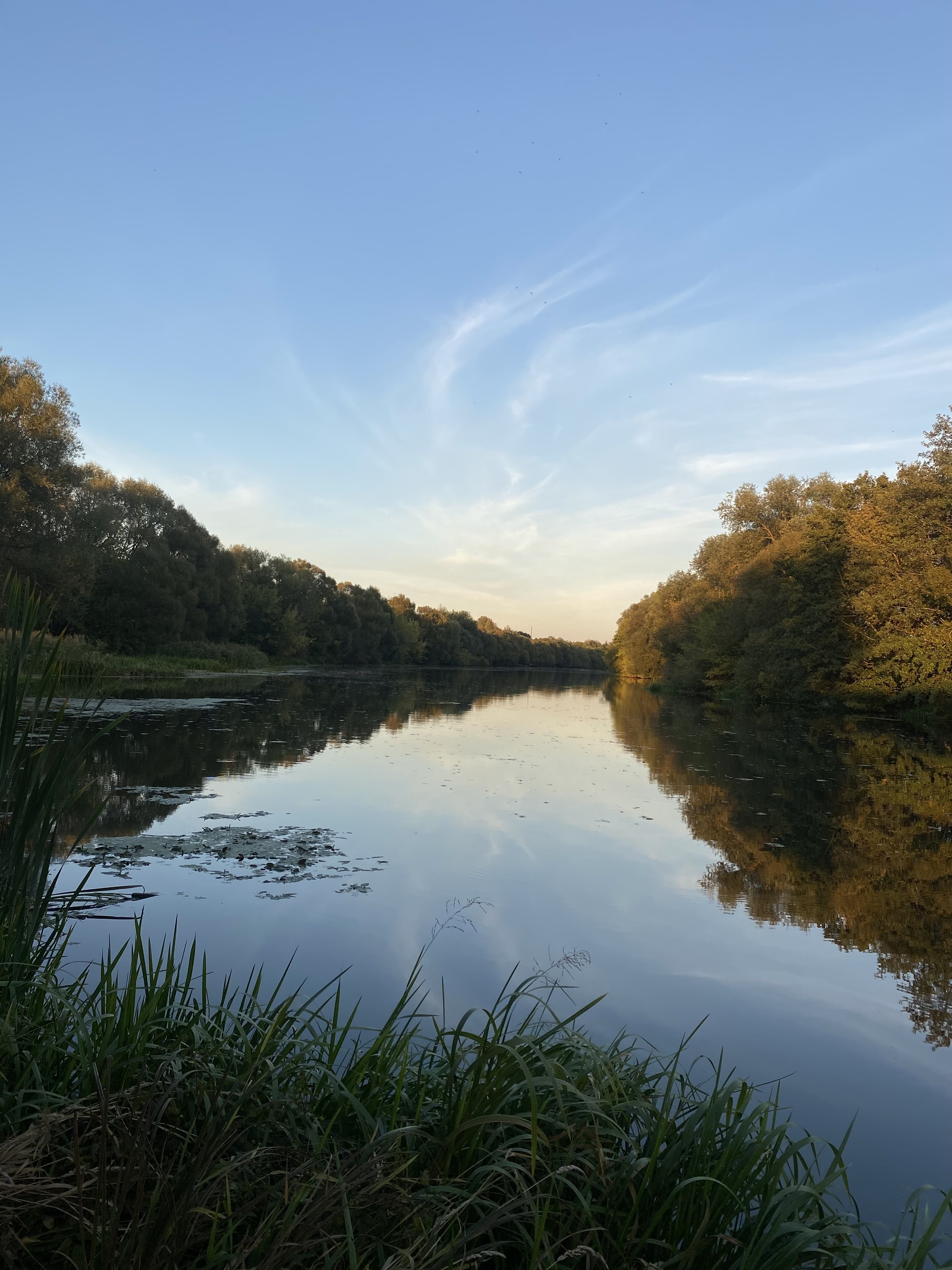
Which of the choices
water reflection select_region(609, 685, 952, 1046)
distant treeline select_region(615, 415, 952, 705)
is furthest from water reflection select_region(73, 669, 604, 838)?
distant treeline select_region(615, 415, 952, 705)

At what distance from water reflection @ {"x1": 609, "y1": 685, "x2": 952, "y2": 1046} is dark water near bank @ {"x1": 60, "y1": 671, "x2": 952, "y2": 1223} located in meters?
0.04

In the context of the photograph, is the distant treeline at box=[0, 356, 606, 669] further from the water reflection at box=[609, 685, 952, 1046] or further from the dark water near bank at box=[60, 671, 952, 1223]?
the water reflection at box=[609, 685, 952, 1046]

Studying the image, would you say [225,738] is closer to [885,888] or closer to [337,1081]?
[885,888]

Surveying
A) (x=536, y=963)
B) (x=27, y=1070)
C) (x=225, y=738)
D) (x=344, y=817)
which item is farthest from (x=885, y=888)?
(x=225, y=738)

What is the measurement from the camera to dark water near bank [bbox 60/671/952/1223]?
177 inches

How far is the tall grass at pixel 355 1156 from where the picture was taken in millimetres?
→ 1823

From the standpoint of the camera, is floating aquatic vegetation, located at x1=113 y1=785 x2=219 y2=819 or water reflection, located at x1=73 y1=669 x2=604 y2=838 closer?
floating aquatic vegetation, located at x1=113 y1=785 x2=219 y2=819

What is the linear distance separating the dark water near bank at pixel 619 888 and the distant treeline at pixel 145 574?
110 inches

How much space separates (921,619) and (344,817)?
2475 cm

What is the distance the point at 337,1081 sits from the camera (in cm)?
259

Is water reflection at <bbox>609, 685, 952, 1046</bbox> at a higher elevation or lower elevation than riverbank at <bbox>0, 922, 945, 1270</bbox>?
lower

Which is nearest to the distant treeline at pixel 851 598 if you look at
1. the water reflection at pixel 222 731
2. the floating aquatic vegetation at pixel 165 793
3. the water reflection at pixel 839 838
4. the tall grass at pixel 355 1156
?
the water reflection at pixel 839 838

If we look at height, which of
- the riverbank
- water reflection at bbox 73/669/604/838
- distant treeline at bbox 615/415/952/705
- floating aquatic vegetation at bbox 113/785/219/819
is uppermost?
distant treeline at bbox 615/415/952/705

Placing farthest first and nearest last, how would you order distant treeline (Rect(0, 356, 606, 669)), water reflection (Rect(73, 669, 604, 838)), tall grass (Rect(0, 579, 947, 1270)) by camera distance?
distant treeline (Rect(0, 356, 606, 669))
water reflection (Rect(73, 669, 604, 838))
tall grass (Rect(0, 579, 947, 1270))
